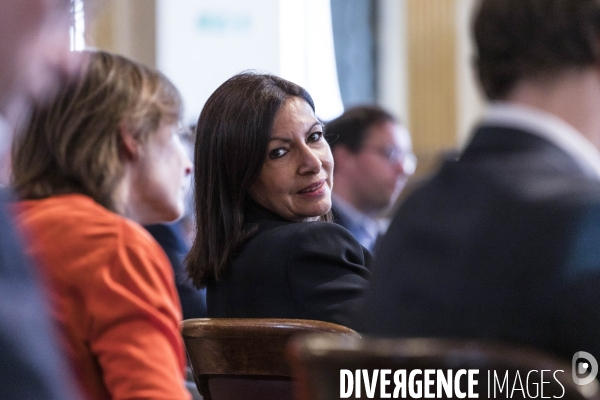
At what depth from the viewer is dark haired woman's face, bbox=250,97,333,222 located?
7.27ft

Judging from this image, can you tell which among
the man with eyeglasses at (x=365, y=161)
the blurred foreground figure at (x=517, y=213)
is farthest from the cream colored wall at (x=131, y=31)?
the blurred foreground figure at (x=517, y=213)

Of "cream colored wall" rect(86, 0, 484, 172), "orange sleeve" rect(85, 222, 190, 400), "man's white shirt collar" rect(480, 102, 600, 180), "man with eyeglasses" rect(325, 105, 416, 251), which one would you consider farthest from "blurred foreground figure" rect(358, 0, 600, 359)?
"cream colored wall" rect(86, 0, 484, 172)

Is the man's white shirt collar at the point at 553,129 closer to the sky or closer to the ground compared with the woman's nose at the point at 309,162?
closer to the sky

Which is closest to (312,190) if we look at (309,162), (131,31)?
(309,162)

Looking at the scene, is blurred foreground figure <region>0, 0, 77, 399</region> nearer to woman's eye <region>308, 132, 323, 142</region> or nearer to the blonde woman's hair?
the blonde woman's hair

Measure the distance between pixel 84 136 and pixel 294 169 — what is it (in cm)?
61

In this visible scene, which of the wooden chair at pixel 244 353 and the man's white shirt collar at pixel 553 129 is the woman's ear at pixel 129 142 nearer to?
the wooden chair at pixel 244 353

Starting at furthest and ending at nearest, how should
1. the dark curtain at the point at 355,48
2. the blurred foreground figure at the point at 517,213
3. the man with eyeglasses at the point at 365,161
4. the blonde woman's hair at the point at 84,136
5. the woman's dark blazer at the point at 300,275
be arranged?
1. the dark curtain at the point at 355,48
2. the man with eyeglasses at the point at 365,161
3. the woman's dark blazer at the point at 300,275
4. the blonde woman's hair at the point at 84,136
5. the blurred foreground figure at the point at 517,213

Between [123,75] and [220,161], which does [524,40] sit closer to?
[123,75]

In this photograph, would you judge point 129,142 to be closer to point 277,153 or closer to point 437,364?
point 277,153

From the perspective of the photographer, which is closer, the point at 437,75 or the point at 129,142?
the point at 129,142

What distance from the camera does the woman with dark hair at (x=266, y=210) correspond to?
77.0 inches

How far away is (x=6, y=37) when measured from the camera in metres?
0.71

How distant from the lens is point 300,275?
6.40ft
